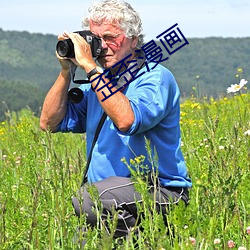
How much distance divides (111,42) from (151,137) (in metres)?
0.51

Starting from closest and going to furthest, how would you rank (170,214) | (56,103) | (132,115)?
(170,214) → (132,115) → (56,103)

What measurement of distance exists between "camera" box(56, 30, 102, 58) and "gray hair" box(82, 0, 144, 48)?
0.36ft

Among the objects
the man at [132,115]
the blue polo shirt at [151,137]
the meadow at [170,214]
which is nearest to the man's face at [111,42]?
the man at [132,115]

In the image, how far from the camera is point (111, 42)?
3.45 metres

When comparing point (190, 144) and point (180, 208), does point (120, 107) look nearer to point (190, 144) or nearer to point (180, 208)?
point (180, 208)

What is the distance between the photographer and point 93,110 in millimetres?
3611

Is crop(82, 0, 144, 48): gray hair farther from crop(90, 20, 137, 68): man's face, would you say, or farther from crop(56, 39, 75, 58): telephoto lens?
crop(56, 39, 75, 58): telephoto lens

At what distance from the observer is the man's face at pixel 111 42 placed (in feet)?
11.3

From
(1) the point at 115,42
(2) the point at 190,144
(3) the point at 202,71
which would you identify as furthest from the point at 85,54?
(3) the point at 202,71

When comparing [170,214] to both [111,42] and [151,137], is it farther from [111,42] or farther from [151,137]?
[111,42]

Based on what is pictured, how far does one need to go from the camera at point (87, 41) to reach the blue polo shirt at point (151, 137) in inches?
10.1

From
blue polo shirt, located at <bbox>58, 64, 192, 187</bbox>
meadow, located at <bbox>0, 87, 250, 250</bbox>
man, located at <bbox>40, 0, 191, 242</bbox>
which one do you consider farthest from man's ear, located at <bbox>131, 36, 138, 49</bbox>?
meadow, located at <bbox>0, 87, 250, 250</bbox>

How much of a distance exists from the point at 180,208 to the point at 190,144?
3.04 metres

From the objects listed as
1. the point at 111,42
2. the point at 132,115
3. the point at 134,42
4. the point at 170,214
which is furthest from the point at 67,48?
the point at 170,214
